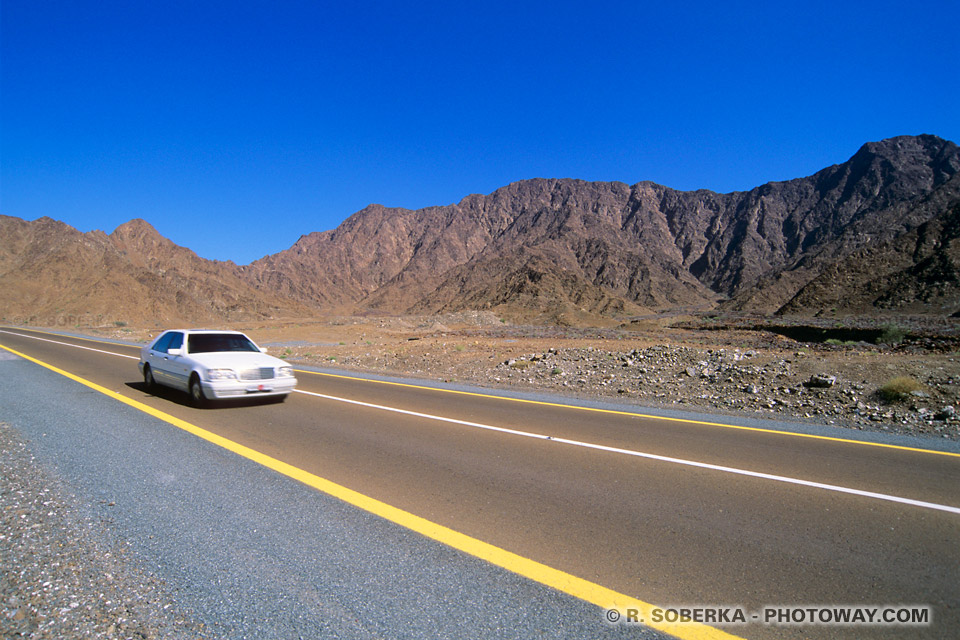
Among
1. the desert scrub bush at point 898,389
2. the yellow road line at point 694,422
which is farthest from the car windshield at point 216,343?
the desert scrub bush at point 898,389

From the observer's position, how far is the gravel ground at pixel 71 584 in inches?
104

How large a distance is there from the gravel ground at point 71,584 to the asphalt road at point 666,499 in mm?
557

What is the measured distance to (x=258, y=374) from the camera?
867 centimetres

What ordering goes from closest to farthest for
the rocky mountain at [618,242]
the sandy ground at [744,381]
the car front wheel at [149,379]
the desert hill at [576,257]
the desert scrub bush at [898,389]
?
the sandy ground at [744,381]
the desert scrub bush at [898,389]
the car front wheel at [149,379]
the desert hill at [576,257]
the rocky mountain at [618,242]

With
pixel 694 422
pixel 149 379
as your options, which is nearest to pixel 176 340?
pixel 149 379

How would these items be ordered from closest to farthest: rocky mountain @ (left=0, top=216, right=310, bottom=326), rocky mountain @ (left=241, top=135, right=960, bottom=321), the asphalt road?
the asphalt road
rocky mountain @ (left=0, top=216, right=310, bottom=326)
rocky mountain @ (left=241, top=135, right=960, bottom=321)

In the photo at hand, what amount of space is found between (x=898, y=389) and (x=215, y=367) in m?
12.2

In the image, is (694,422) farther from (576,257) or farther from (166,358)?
(576,257)

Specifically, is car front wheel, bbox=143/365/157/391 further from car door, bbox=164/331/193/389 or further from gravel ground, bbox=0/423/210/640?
gravel ground, bbox=0/423/210/640

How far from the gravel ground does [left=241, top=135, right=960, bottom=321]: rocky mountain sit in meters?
75.9

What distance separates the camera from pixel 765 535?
3768 millimetres

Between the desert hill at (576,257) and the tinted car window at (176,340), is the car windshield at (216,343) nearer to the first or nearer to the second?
the tinted car window at (176,340)

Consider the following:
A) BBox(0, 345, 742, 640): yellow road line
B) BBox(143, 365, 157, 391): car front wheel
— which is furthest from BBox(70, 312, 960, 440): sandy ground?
BBox(0, 345, 742, 640): yellow road line

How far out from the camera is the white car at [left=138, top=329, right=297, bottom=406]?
835 cm
